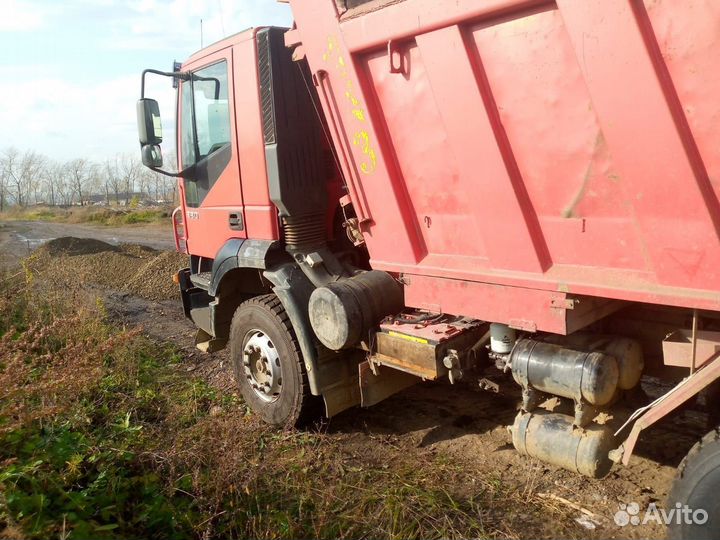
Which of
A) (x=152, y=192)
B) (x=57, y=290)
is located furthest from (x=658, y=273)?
(x=152, y=192)

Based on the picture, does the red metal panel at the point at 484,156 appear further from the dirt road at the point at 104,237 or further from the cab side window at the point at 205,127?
the dirt road at the point at 104,237

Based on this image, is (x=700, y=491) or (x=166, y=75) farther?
(x=166, y=75)

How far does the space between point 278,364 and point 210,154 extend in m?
1.83

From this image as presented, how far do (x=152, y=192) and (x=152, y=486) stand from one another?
64.3 metres

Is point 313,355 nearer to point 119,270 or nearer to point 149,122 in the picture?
point 149,122

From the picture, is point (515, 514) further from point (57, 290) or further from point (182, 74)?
point (57, 290)

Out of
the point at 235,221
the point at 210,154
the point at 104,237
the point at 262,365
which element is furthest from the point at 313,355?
the point at 104,237

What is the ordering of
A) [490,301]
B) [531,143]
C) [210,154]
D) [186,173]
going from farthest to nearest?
[186,173] < [210,154] < [490,301] < [531,143]

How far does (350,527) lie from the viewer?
2836mm

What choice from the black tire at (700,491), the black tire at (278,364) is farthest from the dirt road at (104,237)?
the black tire at (700,491)

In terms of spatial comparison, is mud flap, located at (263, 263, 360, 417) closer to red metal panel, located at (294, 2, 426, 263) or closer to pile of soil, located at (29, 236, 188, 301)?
red metal panel, located at (294, 2, 426, 263)

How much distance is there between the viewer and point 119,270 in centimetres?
1095

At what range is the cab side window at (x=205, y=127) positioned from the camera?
426cm

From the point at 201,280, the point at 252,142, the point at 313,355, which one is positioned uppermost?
the point at 252,142
